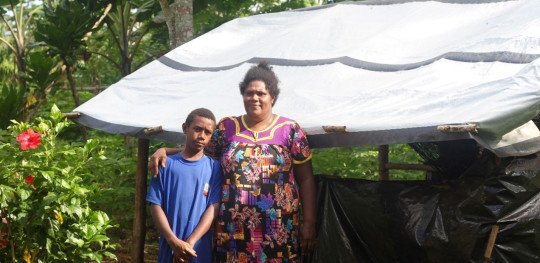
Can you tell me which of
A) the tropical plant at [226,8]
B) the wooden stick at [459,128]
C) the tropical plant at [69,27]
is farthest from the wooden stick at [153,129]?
the tropical plant at [226,8]

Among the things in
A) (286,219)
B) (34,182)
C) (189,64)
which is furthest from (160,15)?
(286,219)

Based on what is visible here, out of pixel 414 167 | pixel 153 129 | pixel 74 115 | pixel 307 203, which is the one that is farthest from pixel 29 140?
pixel 414 167

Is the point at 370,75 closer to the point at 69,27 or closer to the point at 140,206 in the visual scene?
the point at 140,206

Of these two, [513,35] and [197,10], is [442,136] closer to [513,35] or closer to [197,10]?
[513,35]

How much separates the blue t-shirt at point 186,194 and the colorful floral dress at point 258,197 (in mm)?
90

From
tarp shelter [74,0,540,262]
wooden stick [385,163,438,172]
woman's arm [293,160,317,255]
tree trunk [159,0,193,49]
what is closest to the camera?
tarp shelter [74,0,540,262]

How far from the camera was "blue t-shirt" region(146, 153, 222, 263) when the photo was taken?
3592 millimetres

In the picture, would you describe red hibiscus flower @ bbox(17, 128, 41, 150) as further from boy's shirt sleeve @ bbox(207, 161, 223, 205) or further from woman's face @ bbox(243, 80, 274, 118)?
woman's face @ bbox(243, 80, 274, 118)

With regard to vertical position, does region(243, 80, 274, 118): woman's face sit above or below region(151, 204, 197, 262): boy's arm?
above

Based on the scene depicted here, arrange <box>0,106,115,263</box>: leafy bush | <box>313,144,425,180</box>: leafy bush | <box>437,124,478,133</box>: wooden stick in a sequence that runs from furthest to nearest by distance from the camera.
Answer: <box>313,144,425,180</box>: leafy bush < <box>0,106,115,263</box>: leafy bush < <box>437,124,478,133</box>: wooden stick

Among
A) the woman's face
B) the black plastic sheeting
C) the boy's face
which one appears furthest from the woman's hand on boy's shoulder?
the black plastic sheeting

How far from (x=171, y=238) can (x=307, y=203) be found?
774 mm

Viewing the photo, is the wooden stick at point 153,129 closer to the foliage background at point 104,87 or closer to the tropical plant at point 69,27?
the foliage background at point 104,87

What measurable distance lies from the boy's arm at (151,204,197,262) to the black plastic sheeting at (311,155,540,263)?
115 cm
